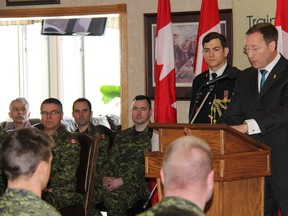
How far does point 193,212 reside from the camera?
200cm

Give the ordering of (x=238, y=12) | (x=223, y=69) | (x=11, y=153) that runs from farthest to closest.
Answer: (x=238, y=12)
(x=223, y=69)
(x=11, y=153)

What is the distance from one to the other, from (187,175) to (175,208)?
7.5 inches

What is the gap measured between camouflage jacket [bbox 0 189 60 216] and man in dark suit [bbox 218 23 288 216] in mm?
1552

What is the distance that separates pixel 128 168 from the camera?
6.07 meters

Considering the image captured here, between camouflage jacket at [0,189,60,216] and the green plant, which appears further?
the green plant

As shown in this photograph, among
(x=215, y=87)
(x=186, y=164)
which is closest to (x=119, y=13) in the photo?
(x=215, y=87)

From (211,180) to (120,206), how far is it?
3627mm

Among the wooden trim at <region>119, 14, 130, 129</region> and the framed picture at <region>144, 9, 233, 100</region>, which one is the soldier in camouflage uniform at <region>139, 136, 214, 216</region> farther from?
the wooden trim at <region>119, 14, 130, 129</region>

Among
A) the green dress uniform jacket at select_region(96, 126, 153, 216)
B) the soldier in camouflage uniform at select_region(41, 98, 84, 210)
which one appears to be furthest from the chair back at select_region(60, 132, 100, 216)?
the green dress uniform jacket at select_region(96, 126, 153, 216)

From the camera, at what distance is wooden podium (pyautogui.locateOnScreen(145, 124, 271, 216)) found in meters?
3.55

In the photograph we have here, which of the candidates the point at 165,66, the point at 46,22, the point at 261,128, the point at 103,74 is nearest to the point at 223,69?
the point at 261,128

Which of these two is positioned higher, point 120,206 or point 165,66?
point 165,66

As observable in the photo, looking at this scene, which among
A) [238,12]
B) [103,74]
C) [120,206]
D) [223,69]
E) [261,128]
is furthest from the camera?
[103,74]

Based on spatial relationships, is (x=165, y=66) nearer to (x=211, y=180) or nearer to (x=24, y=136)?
(x=24, y=136)
